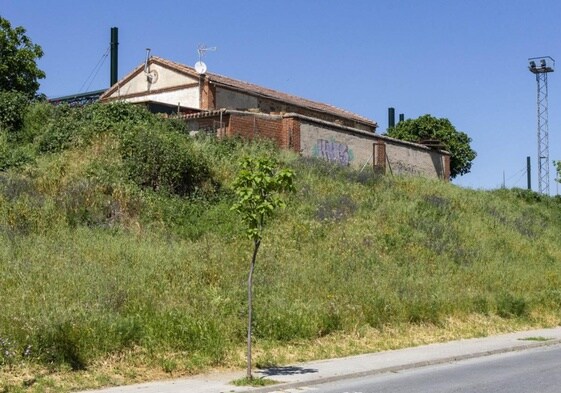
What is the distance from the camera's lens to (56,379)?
11383 mm

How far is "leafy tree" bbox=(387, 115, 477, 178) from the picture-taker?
182 feet

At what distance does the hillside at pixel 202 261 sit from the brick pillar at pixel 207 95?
9.35 m

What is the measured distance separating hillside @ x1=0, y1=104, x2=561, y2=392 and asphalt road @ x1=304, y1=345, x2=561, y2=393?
6.63 ft

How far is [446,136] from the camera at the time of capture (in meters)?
55.7

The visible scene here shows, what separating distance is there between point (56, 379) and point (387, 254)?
13238 millimetres

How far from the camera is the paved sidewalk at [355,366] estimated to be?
1151cm

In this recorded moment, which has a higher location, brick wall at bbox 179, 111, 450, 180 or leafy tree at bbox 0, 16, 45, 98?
leafy tree at bbox 0, 16, 45, 98

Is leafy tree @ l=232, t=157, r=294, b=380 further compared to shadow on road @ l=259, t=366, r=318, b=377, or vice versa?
shadow on road @ l=259, t=366, r=318, b=377

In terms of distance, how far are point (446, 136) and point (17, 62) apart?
31.3 m

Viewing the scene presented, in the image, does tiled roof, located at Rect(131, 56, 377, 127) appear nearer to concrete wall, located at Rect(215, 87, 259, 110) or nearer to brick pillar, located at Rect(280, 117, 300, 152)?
concrete wall, located at Rect(215, 87, 259, 110)

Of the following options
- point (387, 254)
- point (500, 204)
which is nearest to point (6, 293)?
point (387, 254)

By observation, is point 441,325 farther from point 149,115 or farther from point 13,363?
point 149,115

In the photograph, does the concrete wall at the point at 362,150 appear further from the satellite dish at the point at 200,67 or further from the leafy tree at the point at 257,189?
the leafy tree at the point at 257,189

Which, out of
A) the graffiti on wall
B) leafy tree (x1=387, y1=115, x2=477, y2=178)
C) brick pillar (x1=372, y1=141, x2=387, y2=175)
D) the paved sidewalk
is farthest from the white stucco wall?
the paved sidewalk
